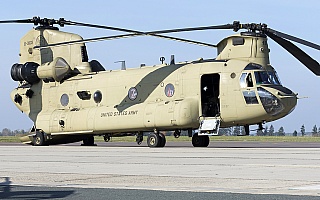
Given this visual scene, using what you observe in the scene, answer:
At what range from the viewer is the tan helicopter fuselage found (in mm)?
27141

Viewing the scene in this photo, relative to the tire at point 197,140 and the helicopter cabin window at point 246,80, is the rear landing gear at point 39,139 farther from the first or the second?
the helicopter cabin window at point 246,80

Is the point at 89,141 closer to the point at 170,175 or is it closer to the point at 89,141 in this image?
the point at 89,141

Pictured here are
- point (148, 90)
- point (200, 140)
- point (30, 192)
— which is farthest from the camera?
point (148, 90)

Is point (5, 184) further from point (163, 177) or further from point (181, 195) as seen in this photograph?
point (181, 195)

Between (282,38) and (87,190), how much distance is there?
625 inches

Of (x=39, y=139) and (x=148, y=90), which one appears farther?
(x=39, y=139)

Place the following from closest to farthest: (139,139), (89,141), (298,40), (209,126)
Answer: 1. (298,40)
2. (209,126)
3. (139,139)
4. (89,141)

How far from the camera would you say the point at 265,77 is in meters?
26.9

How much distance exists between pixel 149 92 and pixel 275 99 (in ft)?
20.5

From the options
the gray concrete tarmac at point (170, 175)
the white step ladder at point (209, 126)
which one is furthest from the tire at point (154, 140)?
the gray concrete tarmac at point (170, 175)

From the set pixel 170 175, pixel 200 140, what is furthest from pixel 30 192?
pixel 200 140

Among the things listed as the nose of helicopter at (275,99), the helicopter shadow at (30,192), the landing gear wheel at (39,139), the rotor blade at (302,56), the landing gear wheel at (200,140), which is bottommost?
the helicopter shadow at (30,192)

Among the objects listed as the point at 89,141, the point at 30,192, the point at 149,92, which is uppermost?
the point at 149,92

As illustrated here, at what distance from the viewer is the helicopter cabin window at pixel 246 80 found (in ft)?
88.0
